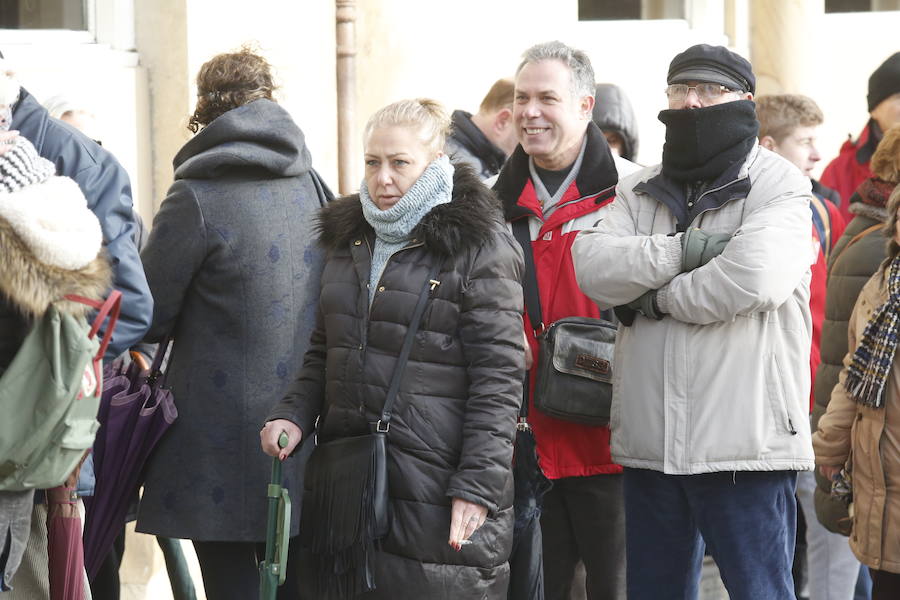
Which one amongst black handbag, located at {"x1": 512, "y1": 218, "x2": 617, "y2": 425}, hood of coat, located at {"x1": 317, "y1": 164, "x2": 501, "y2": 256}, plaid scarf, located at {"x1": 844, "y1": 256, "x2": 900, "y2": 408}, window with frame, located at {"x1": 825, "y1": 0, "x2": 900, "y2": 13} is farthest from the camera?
window with frame, located at {"x1": 825, "y1": 0, "x2": 900, "y2": 13}

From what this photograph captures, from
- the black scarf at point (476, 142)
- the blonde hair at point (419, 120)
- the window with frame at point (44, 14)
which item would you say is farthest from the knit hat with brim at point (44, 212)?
the black scarf at point (476, 142)

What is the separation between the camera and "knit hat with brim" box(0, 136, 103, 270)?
10.6 ft

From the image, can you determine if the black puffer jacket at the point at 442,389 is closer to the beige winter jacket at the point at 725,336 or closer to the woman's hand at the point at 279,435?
the woman's hand at the point at 279,435

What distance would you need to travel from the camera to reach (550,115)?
4688 millimetres

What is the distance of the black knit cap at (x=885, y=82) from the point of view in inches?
253

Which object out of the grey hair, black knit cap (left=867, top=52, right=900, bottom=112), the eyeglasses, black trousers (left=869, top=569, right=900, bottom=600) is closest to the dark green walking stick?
the eyeglasses

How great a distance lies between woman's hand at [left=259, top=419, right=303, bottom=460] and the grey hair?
155 centimetres

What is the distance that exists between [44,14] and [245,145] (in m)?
1.83

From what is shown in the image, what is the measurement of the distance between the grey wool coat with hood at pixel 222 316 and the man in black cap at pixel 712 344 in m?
1.01

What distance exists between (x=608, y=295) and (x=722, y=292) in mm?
362

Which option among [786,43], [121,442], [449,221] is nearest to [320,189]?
[449,221]

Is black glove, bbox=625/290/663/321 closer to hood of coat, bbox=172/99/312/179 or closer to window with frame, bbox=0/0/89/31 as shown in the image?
hood of coat, bbox=172/99/312/179

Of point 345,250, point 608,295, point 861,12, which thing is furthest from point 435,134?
point 861,12

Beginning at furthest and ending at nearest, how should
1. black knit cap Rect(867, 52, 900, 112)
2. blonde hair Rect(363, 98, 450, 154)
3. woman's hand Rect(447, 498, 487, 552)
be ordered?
black knit cap Rect(867, 52, 900, 112) < blonde hair Rect(363, 98, 450, 154) < woman's hand Rect(447, 498, 487, 552)
